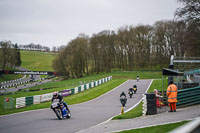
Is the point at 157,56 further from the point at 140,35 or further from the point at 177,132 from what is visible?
the point at 177,132

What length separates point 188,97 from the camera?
47.7 ft

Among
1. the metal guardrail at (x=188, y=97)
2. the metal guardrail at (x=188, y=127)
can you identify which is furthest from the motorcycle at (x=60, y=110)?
the metal guardrail at (x=188, y=127)

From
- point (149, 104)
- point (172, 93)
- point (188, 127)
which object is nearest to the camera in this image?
point (188, 127)

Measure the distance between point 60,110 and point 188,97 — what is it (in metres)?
7.63

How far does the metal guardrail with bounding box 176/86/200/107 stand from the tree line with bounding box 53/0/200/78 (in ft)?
171

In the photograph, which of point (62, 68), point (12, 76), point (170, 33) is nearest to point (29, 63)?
point (12, 76)

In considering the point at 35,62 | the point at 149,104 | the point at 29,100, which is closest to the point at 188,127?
the point at 149,104

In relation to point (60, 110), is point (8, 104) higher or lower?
lower

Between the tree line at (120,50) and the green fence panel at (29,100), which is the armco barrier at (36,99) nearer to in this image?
the green fence panel at (29,100)

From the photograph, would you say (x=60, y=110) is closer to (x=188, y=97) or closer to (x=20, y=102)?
(x=188, y=97)

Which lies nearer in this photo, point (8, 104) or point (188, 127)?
point (188, 127)

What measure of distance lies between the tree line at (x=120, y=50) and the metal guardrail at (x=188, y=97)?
2055 inches

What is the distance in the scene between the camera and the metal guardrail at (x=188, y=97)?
46.9 ft

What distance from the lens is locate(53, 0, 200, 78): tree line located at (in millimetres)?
70938
